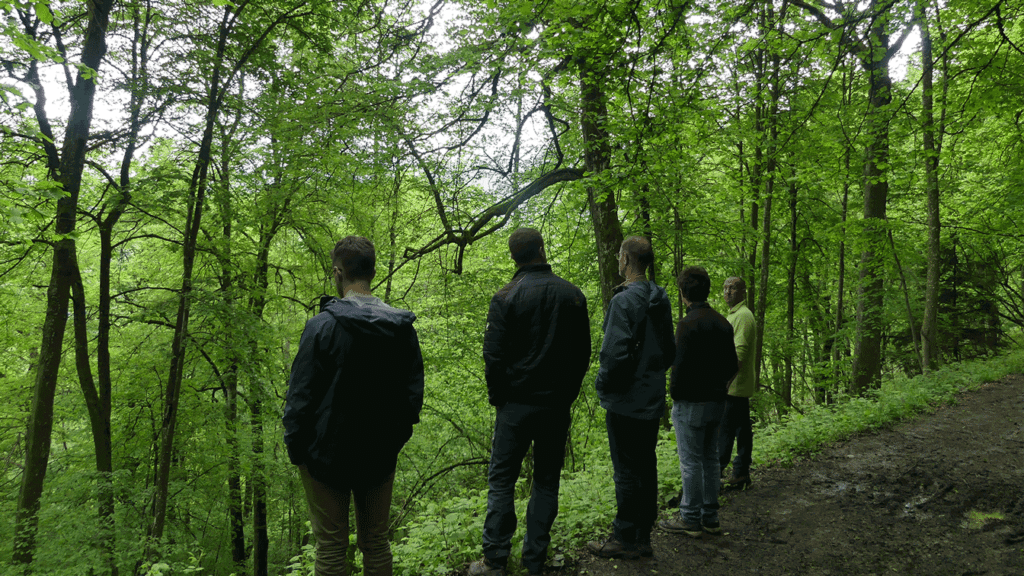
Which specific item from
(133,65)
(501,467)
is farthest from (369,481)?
(133,65)

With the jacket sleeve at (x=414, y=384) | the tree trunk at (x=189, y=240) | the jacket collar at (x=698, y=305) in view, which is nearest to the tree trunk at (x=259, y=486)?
the tree trunk at (x=189, y=240)

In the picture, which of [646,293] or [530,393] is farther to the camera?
[646,293]

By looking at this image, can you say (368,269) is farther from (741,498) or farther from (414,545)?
(741,498)

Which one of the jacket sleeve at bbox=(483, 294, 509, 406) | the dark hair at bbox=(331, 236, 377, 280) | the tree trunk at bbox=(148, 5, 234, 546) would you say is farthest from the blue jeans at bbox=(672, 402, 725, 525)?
the tree trunk at bbox=(148, 5, 234, 546)

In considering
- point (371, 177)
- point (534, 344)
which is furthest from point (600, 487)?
point (371, 177)

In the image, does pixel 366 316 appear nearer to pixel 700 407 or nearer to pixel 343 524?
pixel 343 524

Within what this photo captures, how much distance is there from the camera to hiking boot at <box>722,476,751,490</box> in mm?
4438

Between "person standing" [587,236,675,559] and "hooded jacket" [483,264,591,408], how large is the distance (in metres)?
0.23

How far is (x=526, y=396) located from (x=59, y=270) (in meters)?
6.39

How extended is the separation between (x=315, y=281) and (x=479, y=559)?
9.10 m

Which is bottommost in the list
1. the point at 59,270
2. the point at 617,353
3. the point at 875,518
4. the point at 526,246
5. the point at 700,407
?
the point at 875,518

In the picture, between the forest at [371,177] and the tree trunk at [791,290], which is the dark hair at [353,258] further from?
the tree trunk at [791,290]

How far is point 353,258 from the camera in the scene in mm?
2451

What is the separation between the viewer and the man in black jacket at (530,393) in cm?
279
